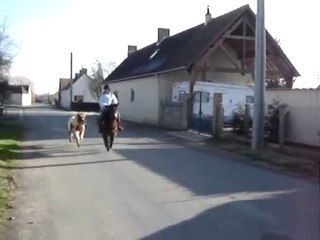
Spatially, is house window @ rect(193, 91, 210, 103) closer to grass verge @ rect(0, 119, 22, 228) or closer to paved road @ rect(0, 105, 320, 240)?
grass verge @ rect(0, 119, 22, 228)

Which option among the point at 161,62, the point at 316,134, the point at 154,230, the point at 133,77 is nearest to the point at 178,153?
the point at 316,134

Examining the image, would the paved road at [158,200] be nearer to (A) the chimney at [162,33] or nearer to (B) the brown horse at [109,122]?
(B) the brown horse at [109,122]

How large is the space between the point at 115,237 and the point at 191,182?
14.4 feet

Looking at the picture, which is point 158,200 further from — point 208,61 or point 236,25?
point 208,61

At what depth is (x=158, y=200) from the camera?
9.33 m

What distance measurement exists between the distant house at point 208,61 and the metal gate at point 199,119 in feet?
5.53

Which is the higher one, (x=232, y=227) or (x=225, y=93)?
(x=225, y=93)

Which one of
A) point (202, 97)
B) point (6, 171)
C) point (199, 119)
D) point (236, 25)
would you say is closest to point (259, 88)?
point (6, 171)

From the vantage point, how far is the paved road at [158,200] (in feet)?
23.7

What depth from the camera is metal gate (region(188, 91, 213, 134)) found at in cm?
2497

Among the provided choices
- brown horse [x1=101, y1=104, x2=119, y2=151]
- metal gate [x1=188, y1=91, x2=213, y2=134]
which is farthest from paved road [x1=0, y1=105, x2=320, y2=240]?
metal gate [x1=188, y1=91, x2=213, y2=134]

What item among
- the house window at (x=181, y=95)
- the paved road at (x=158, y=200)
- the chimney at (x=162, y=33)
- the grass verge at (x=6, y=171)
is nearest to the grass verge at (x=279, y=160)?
the paved road at (x=158, y=200)

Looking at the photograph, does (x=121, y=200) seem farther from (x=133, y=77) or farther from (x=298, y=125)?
(x=133, y=77)

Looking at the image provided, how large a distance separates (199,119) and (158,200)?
1677 cm
